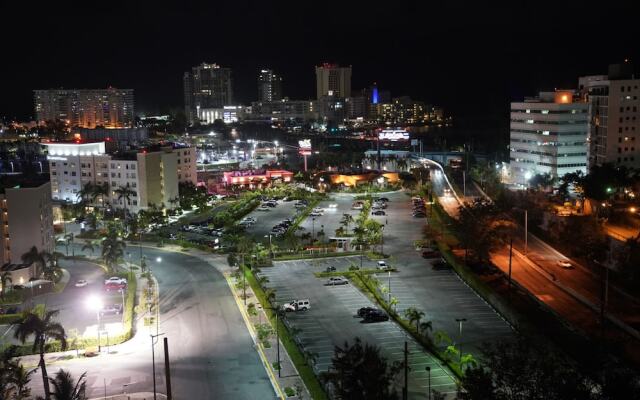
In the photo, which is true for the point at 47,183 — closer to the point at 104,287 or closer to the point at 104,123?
→ the point at 104,287

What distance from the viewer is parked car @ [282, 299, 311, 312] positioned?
13.1 meters

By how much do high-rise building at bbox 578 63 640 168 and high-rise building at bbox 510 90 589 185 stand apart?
1.14m

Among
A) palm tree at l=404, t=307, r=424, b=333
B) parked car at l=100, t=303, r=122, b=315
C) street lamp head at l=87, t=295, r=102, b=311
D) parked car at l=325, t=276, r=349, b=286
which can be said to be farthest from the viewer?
parked car at l=325, t=276, r=349, b=286

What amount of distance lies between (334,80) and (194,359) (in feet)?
273

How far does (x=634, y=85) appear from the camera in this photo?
24.7 m

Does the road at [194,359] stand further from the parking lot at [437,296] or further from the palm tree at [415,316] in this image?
the parking lot at [437,296]

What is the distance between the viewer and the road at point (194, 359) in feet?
31.9

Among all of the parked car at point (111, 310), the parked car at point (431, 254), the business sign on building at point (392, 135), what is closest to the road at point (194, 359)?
the parked car at point (111, 310)

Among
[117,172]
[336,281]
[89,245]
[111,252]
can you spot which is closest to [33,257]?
[111,252]

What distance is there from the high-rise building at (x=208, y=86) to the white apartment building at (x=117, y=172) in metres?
68.8

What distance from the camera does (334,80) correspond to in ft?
301

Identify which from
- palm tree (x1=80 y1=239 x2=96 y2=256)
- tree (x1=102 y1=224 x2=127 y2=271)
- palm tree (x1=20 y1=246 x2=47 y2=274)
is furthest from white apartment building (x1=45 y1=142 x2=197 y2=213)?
palm tree (x1=20 y1=246 x2=47 y2=274)

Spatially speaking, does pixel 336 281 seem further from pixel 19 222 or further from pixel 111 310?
pixel 19 222

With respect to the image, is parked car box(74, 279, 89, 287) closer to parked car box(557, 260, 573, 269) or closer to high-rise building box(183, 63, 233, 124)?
parked car box(557, 260, 573, 269)
